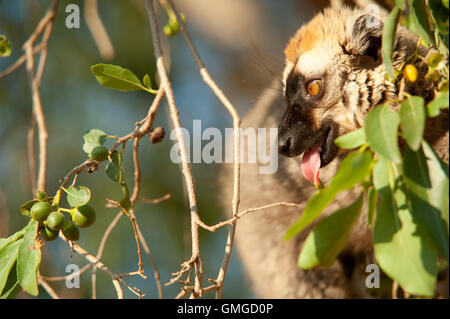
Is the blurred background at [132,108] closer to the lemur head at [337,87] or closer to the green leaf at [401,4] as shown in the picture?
the lemur head at [337,87]

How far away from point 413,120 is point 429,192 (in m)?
0.16

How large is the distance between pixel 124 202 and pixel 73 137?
3.84 m

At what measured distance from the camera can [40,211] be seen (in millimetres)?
1506

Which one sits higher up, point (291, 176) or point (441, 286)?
point (291, 176)

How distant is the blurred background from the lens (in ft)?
11.3

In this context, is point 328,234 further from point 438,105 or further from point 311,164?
point 311,164

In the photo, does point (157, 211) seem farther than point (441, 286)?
Yes

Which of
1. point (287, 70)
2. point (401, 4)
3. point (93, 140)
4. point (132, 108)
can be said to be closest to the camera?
point (401, 4)

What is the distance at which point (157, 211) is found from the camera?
5.08 metres

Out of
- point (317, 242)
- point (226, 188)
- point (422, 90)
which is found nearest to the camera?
point (317, 242)

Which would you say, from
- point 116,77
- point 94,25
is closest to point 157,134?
point 116,77

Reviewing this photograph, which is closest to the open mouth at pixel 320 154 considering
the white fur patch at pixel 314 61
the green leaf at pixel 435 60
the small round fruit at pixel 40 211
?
the white fur patch at pixel 314 61
